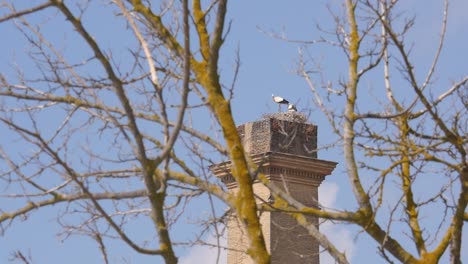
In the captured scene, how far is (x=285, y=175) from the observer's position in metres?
22.0

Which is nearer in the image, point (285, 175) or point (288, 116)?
point (285, 175)

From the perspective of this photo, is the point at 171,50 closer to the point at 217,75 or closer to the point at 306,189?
the point at 217,75

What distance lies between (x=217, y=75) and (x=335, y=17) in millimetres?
3016

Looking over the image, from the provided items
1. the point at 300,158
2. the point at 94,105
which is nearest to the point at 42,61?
the point at 94,105

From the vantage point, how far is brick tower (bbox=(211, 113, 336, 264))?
21.8m

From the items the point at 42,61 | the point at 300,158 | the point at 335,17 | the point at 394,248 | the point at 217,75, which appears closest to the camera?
the point at 217,75

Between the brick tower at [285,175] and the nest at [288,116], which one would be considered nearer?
the brick tower at [285,175]

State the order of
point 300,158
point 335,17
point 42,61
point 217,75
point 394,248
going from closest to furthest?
point 217,75, point 42,61, point 394,248, point 335,17, point 300,158

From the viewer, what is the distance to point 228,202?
841cm

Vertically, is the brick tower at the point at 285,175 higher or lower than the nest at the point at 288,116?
lower

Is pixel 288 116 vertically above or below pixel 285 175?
above

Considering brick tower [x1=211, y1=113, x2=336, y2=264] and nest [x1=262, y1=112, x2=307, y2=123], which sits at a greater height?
nest [x1=262, y1=112, x2=307, y2=123]

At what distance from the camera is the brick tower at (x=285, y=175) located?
71.5ft

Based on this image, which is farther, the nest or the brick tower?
the nest
